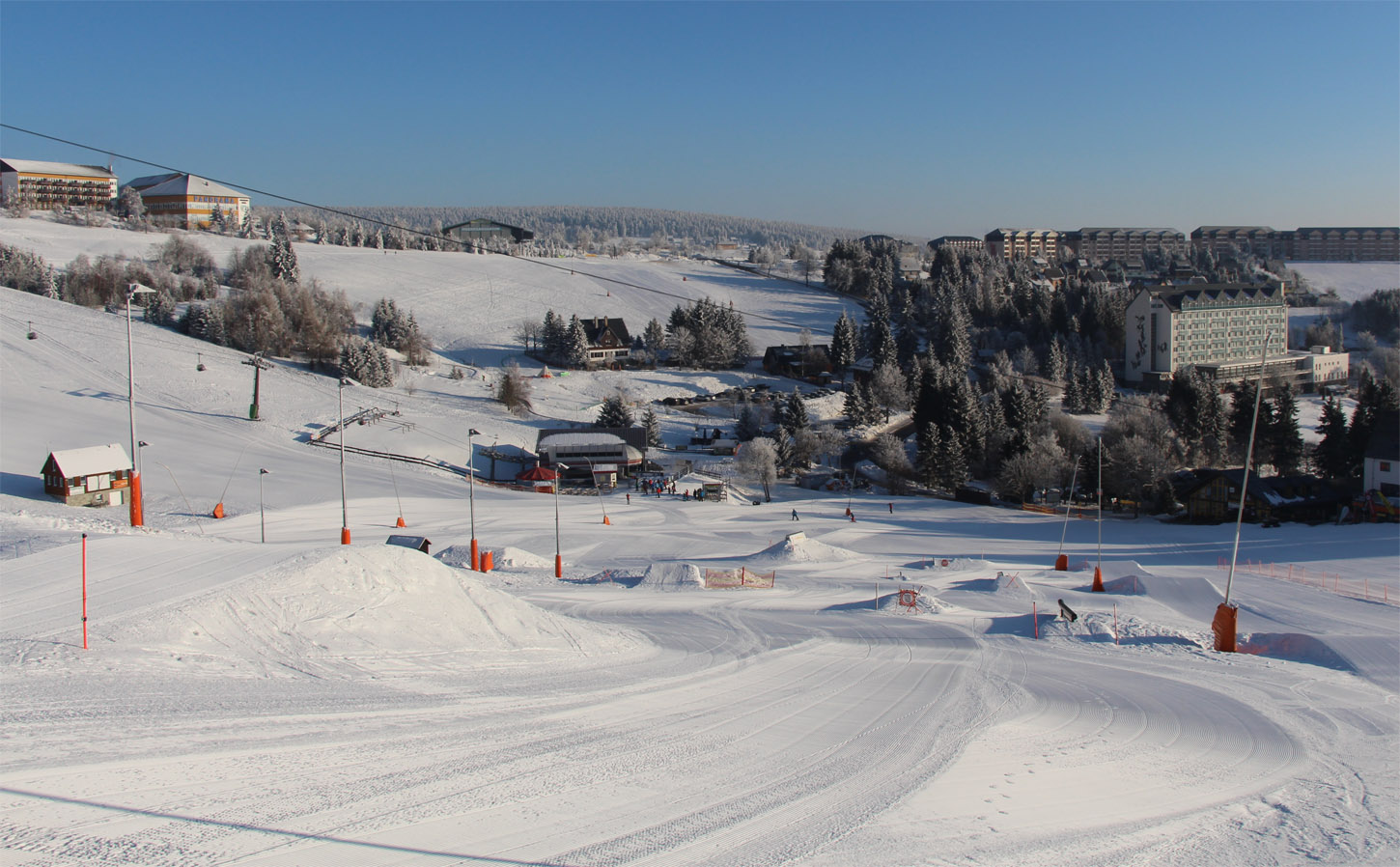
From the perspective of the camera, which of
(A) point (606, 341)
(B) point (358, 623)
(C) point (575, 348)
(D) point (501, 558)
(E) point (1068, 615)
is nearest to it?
(B) point (358, 623)

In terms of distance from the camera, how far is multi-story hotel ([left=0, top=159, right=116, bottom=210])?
358 ft

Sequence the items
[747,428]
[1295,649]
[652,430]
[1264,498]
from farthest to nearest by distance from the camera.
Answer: [747,428] < [652,430] < [1264,498] < [1295,649]

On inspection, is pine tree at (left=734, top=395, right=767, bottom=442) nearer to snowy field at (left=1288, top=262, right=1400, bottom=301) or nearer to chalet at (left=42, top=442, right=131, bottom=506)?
chalet at (left=42, top=442, right=131, bottom=506)

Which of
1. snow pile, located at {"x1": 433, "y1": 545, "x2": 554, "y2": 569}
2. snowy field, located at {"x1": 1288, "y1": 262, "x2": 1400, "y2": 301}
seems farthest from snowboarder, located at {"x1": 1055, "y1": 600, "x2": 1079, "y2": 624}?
snowy field, located at {"x1": 1288, "y1": 262, "x2": 1400, "y2": 301}

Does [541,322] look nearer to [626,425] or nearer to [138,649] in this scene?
[626,425]

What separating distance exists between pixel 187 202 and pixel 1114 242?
15753 centimetres

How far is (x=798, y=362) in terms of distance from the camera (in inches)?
→ 3100

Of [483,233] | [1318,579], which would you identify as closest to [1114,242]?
[483,233]

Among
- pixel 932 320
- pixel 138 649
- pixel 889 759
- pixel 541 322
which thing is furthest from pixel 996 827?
pixel 932 320

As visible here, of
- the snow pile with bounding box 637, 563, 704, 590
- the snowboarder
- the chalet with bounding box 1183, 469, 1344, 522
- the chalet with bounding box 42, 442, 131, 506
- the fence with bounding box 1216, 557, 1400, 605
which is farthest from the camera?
the chalet with bounding box 1183, 469, 1344, 522

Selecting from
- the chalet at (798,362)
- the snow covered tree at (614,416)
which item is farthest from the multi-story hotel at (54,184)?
the snow covered tree at (614,416)

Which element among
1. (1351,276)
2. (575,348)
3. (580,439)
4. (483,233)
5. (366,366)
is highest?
(483,233)

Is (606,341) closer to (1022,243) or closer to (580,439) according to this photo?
(580,439)

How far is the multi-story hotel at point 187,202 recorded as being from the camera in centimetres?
10875
